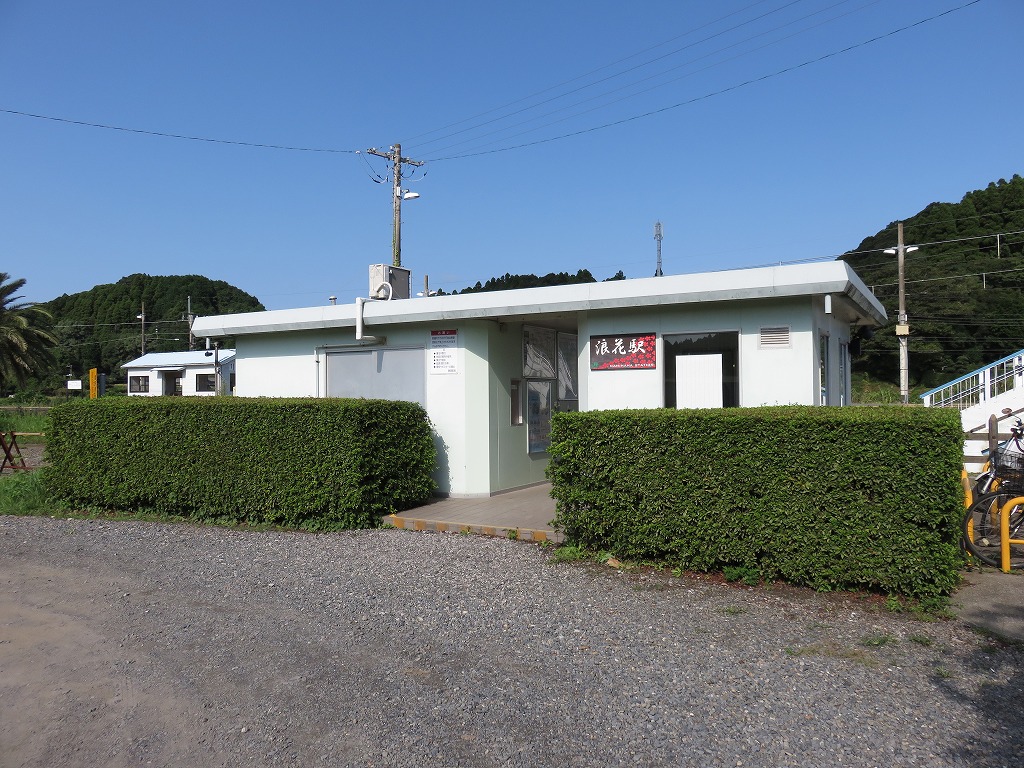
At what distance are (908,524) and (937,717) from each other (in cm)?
214

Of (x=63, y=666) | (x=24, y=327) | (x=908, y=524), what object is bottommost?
(x=63, y=666)

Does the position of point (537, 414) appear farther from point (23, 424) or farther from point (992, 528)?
point (23, 424)

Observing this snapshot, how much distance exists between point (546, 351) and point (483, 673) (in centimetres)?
832

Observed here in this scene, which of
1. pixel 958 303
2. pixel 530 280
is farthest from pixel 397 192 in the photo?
pixel 958 303

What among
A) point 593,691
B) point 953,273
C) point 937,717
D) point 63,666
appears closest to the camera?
point 937,717

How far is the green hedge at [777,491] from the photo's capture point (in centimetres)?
566

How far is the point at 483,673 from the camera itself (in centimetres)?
453

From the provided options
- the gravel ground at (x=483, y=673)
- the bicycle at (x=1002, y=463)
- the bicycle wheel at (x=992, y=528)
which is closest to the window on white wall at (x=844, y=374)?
the bicycle at (x=1002, y=463)

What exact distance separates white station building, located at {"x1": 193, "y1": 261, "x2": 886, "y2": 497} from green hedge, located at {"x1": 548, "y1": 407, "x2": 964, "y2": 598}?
7.63 feet

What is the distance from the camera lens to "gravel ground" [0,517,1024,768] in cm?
359

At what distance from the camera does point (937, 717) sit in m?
3.82

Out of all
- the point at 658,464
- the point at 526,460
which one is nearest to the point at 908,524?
the point at 658,464

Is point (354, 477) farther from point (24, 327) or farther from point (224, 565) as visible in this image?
point (24, 327)

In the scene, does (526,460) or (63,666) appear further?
(526,460)
